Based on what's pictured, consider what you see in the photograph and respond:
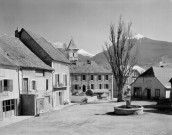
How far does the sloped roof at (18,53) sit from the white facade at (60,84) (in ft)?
9.09

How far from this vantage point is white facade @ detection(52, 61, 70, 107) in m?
34.1

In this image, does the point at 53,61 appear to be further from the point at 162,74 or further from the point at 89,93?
the point at 89,93

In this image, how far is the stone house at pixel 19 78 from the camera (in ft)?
76.5

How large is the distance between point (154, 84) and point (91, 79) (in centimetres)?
1934

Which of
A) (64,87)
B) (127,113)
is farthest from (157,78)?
(127,113)

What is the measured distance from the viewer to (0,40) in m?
29.4

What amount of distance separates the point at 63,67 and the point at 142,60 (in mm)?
146389

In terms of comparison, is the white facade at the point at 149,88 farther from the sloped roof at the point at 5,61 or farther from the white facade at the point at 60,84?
the sloped roof at the point at 5,61

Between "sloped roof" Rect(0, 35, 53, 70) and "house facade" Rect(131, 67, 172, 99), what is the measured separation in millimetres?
21626

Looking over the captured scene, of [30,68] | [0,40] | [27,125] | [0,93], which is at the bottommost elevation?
[27,125]

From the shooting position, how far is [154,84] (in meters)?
43.4

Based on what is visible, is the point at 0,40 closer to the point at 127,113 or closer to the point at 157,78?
the point at 127,113

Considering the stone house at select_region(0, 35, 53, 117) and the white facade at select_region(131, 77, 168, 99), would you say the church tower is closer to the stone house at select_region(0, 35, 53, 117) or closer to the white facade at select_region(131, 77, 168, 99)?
the white facade at select_region(131, 77, 168, 99)

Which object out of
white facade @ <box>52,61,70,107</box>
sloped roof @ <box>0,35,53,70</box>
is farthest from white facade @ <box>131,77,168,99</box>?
sloped roof @ <box>0,35,53,70</box>
